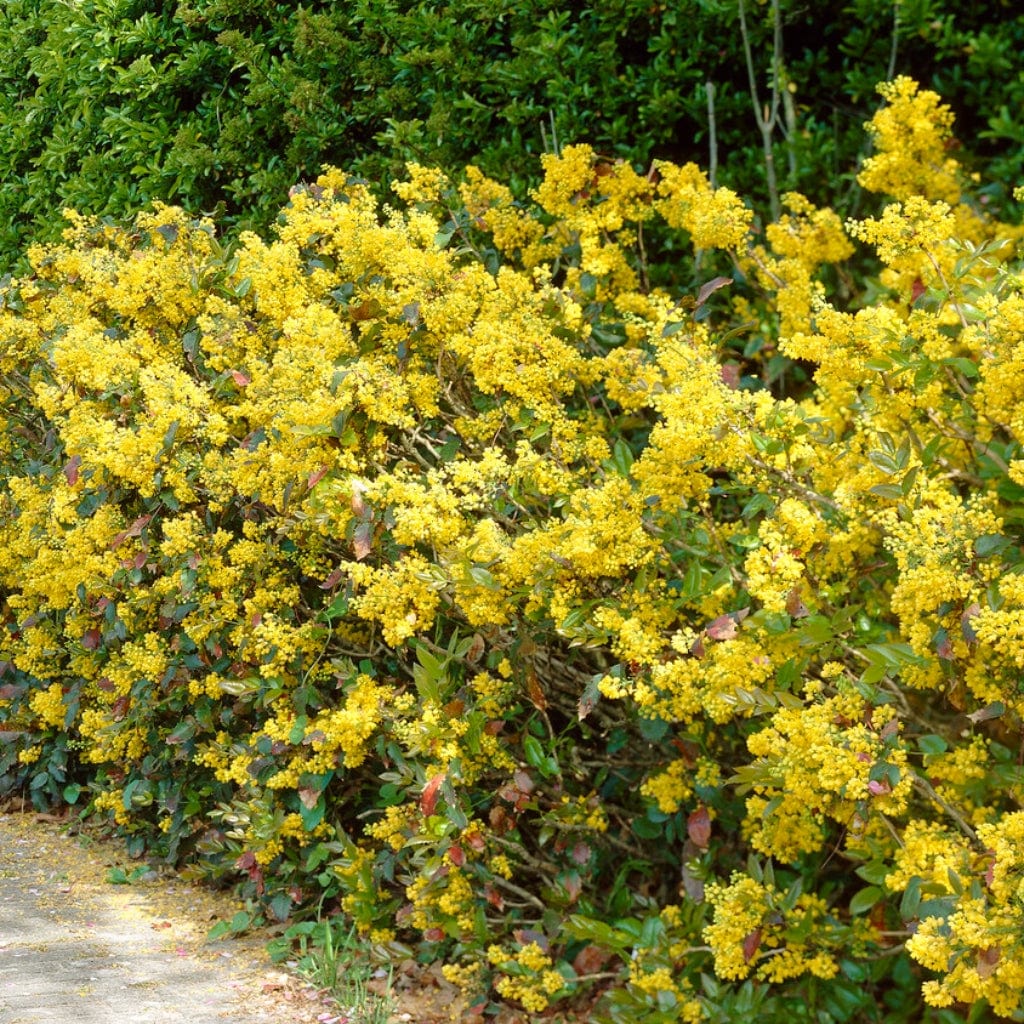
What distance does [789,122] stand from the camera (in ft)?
16.2

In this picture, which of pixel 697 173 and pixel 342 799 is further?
pixel 697 173

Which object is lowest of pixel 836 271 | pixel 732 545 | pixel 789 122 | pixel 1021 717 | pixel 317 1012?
pixel 317 1012

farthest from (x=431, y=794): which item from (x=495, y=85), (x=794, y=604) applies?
(x=495, y=85)

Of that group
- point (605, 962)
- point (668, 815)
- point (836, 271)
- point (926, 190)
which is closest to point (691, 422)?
point (668, 815)

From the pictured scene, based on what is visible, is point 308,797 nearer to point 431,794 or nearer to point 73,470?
point 431,794

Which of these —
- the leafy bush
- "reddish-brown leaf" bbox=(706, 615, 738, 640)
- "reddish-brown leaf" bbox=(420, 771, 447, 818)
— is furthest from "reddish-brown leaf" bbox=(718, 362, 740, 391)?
"reddish-brown leaf" bbox=(420, 771, 447, 818)

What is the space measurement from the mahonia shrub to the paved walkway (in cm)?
24

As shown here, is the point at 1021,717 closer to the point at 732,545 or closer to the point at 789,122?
the point at 732,545

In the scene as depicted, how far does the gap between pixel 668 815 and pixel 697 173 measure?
2188 millimetres

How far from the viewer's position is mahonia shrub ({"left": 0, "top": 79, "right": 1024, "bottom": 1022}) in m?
2.94

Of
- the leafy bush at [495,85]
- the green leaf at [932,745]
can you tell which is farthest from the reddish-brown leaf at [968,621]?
the leafy bush at [495,85]

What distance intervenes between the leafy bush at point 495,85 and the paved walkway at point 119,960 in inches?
115

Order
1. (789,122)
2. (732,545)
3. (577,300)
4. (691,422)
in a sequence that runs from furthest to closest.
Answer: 1. (789,122)
2. (577,300)
3. (732,545)
4. (691,422)

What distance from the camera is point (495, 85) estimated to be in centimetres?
532
